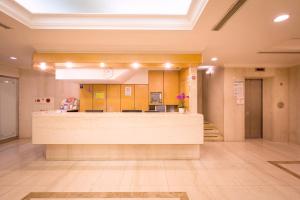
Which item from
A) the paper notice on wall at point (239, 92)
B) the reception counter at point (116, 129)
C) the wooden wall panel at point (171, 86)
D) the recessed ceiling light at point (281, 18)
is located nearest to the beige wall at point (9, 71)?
the reception counter at point (116, 129)

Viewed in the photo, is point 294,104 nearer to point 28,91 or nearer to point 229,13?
point 229,13

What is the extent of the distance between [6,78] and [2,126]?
1.77 metres

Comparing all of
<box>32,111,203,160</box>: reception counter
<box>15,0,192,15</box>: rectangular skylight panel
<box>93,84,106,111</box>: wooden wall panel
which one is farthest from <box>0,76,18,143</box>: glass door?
<box>15,0,192,15</box>: rectangular skylight panel

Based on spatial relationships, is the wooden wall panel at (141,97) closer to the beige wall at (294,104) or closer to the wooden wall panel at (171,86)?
the wooden wall panel at (171,86)

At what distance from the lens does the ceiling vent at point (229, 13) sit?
2.47 meters

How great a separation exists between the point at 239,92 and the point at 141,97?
146 inches

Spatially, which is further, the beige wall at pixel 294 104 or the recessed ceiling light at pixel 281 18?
the beige wall at pixel 294 104

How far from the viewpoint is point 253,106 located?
24.3 ft

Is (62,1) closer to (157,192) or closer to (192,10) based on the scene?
(192,10)

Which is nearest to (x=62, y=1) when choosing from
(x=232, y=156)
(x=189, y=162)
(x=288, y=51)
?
(x=189, y=162)

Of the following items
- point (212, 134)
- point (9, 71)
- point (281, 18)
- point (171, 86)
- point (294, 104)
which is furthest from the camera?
point (171, 86)

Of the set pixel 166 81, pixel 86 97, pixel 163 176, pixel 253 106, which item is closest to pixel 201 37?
pixel 163 176

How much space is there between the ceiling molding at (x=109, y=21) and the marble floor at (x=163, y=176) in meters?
2.84

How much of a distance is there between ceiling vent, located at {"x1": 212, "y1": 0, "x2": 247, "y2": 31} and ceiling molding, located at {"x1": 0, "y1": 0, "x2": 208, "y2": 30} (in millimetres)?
425
